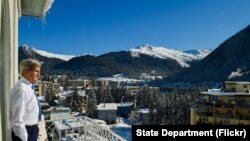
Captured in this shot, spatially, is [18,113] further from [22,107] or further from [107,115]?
[107,115]

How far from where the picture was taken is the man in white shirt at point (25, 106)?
2438mm

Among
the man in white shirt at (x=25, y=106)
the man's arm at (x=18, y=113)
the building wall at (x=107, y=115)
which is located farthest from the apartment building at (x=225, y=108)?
the man's arm at (x=18, y=113)

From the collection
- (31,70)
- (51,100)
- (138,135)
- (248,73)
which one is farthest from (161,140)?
(248,73)

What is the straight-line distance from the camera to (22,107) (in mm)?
2461

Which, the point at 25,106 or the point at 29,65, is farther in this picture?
the point at 29,65

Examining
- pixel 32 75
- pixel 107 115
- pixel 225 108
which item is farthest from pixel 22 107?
pixel 107 115

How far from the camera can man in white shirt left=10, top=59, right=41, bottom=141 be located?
8.00 feet

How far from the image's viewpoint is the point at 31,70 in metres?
2.64

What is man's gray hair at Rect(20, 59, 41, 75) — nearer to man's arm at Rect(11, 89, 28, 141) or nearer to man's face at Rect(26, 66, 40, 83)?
man's face at Rect(26, 66, 40, 83)

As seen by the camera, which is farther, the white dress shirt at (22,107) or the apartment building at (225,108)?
the apartment building at (225,108)

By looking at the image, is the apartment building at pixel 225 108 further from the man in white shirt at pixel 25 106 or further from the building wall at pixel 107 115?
the man in white shirt at pixel 25 106

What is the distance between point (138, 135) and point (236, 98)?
33.8 m

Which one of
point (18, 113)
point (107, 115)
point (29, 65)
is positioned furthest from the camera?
point (107, 115)

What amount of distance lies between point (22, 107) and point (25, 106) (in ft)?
0.28
